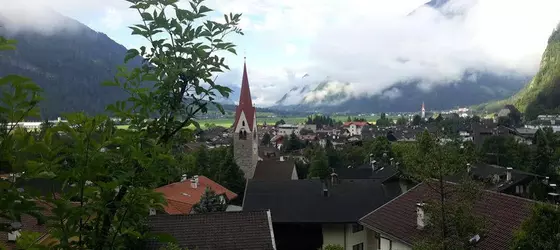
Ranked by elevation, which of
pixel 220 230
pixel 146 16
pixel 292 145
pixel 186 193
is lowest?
pixel 292 145

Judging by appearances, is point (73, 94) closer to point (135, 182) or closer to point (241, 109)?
point (241, 109)

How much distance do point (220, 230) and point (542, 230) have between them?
11179mm

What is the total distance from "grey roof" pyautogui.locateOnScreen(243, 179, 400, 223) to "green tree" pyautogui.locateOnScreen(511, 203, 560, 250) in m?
16.7

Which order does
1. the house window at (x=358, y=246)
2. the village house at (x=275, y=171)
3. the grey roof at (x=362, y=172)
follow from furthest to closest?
the village house at (x=275, y=171)
the grey roof at (x=362, y=172)
the house window at (x=358, y=246)

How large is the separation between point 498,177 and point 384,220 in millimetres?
29802

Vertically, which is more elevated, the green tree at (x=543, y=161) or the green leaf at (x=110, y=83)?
the green leaf at (x=110, y=83)

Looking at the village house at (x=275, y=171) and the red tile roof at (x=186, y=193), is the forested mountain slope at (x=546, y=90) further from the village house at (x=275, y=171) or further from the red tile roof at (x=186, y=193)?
the red tile roof at (x=186, y=193)

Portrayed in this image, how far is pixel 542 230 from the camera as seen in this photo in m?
11.1

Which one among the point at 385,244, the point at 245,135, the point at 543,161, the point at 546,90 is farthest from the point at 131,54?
the point at 546,90

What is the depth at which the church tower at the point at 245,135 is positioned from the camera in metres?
55.3

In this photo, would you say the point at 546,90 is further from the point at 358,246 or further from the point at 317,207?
the point at 358,246

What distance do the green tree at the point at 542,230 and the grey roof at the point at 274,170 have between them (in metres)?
41.5

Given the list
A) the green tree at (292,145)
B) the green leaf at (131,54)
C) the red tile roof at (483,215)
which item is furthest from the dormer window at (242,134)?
the green leaf at (131,54)

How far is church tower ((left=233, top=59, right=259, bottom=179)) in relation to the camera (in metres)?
55.3
